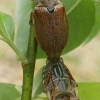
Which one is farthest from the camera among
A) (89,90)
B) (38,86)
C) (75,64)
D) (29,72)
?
(75,64)

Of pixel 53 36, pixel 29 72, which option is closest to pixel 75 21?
pixel 53 36

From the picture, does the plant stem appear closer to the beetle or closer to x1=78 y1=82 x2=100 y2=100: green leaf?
the beetle

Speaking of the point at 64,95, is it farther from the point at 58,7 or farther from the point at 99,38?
the point at 99,38

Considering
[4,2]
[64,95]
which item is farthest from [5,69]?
[64,95]

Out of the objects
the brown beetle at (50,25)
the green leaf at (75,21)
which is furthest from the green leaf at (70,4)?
the brown beetle at (50,25)

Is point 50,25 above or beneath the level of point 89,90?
above

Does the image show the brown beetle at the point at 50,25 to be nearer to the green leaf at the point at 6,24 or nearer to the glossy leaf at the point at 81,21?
the green leaf at the point at 6,24

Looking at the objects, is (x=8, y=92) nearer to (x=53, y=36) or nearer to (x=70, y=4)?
(x=53, y=36)
